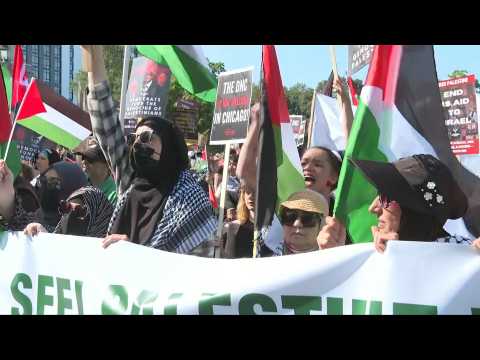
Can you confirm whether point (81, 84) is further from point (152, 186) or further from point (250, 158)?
point (152, 186)

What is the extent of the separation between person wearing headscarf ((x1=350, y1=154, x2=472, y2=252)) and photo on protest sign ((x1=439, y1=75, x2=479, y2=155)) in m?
4.15

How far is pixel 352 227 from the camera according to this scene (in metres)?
3.37

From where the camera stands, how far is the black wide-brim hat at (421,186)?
9.73 feet

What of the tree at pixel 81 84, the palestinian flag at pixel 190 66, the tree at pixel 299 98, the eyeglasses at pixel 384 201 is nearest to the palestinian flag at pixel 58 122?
the palestinian flag at pixel 190 66

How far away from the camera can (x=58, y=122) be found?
221 inches

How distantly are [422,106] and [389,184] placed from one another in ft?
1.79

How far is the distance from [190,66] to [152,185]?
1867 mm

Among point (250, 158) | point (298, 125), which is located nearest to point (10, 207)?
point (250, 158)

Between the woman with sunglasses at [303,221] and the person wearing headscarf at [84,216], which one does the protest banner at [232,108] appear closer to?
the person wearing headscarf at [84,216]

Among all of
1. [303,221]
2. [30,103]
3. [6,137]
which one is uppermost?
[30,103]

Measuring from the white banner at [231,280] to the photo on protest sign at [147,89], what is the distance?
3.90 meters

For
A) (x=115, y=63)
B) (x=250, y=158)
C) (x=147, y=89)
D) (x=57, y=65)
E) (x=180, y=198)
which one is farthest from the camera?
(x=57, y=65)

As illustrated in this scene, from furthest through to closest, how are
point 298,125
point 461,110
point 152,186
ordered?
point 298,125
point 461,110
point 152,186

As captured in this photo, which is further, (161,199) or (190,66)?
(190,66)
